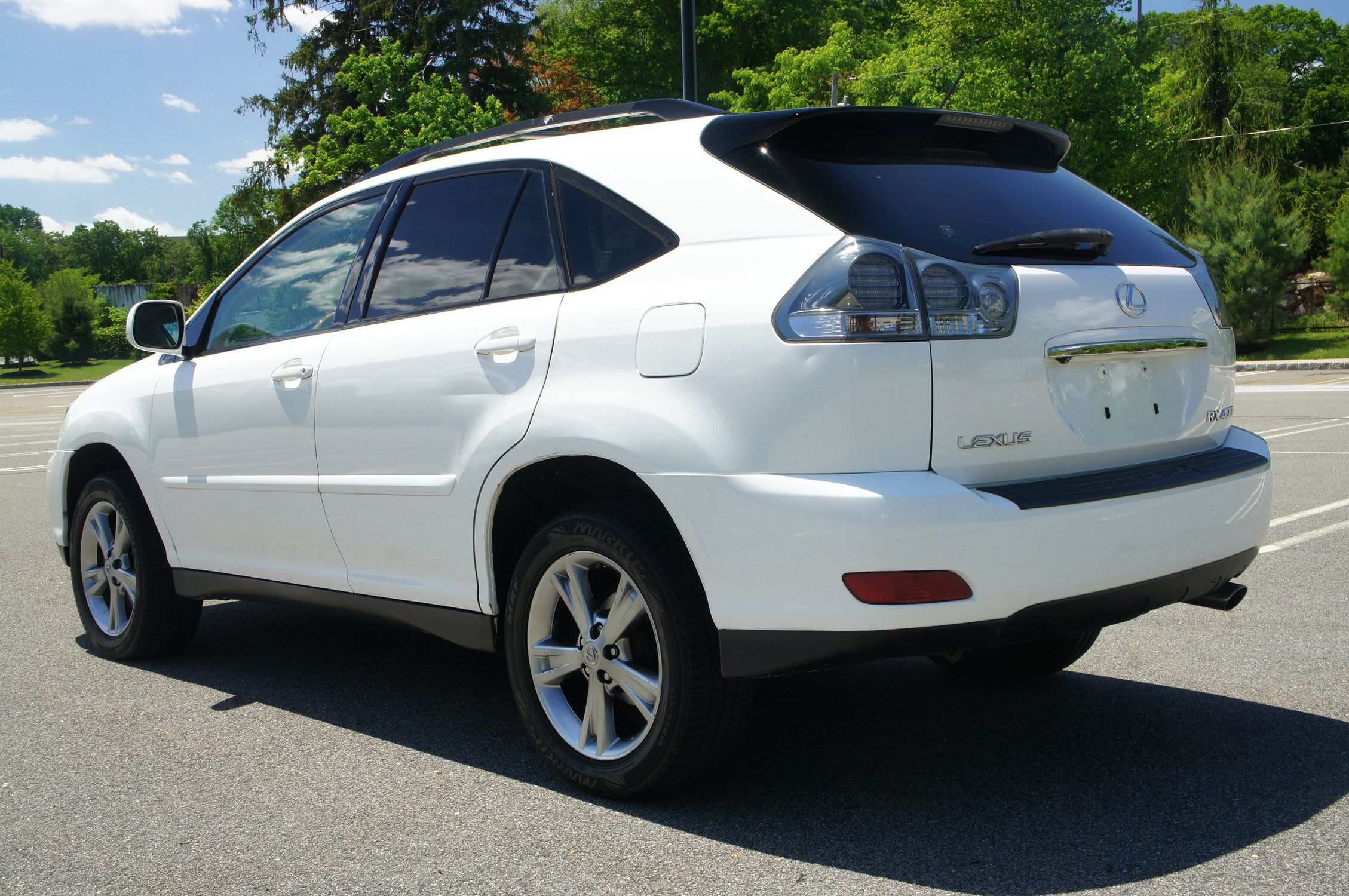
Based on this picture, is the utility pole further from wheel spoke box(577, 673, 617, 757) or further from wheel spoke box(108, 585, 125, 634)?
wheel spoke box(577, 673, 617, 757)

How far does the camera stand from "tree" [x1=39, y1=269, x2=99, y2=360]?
200 ft

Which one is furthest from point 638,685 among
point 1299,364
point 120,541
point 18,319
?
point 18,319

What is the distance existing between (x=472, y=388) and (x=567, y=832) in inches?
49.3

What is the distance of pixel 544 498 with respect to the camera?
3.58 meters

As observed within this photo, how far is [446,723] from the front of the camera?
13.3ft

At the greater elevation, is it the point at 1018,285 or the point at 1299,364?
the point at 1018,285

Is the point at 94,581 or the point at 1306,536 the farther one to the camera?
the point at 1306,536

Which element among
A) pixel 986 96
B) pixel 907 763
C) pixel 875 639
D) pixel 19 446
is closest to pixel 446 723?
pixel 907 763

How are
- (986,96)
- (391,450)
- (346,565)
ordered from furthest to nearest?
(986,96)
(346,565)
(391,450)

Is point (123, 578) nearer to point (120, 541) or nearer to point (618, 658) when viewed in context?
point (120, 541)

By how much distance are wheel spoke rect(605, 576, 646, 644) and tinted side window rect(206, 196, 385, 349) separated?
1607 millimetres

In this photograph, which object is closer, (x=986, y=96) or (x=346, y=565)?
(x=346, y=565)

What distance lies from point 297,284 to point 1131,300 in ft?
9.44

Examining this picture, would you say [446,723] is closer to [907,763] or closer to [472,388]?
[472,388]
